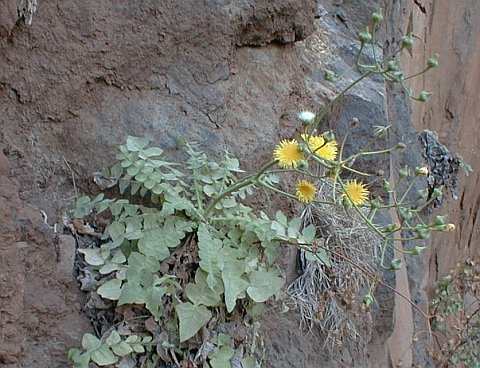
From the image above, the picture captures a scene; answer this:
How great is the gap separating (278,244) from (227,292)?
277 millimetres

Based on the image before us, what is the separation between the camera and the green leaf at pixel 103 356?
5.52 ft

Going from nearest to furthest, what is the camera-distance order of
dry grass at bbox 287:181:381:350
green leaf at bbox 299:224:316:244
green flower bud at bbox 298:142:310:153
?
1. green flower bud at bbox 298:142:310:153
2. green leaf at bbox 299:224:316:244
3. dry grass at bbox 287:181:381:350

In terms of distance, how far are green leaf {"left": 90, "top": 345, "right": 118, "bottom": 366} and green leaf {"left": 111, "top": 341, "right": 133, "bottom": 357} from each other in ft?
0.04

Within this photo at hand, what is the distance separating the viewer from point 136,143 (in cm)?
194

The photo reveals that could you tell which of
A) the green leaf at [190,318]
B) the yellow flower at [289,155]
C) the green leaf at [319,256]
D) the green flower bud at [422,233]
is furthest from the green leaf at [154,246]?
the green flower bud at [422,233]

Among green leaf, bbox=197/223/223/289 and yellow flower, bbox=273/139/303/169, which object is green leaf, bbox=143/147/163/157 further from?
yellow flower, bbox=273/139/303/169

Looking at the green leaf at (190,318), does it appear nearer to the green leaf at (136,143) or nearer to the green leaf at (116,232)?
the green leaf at (116,232)

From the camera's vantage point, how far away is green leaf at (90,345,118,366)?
1.68m

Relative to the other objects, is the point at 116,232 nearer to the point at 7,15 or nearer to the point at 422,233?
the point at 7,15

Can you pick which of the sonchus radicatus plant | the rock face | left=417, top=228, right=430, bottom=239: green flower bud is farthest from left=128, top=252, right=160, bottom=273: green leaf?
left=417, top=228, right=430, bottom=239: green flower bud

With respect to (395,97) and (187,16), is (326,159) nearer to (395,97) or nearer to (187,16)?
(187,16)

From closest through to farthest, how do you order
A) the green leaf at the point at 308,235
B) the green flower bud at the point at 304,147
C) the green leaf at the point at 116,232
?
the green flower bud at the point at 304,147 → the green leaf at the point at 116,232 → the green leaf at the point at 308,235

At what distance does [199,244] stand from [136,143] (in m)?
0.31

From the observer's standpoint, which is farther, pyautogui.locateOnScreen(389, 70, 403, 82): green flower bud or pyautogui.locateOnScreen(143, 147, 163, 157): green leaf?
pyautogui.locateOnScreen(143, 147, 163, 157): green leaf
